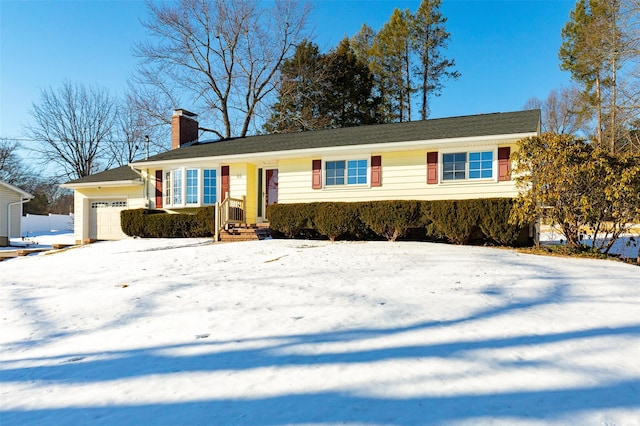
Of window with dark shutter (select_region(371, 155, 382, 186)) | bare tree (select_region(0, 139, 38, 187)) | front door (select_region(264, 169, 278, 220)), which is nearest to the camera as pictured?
window with dark shutter (select_region(371, 155, 382, 186))

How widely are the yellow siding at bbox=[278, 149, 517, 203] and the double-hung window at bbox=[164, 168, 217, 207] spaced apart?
9.96 feet

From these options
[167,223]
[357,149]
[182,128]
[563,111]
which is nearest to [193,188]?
[167,223]

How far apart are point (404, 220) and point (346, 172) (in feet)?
9.90

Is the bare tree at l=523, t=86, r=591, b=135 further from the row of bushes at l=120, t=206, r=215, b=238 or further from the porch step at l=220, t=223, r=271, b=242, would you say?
the row of bushes at l=120, t=206, r=215, b=238

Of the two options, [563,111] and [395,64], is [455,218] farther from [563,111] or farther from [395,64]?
[563,111]

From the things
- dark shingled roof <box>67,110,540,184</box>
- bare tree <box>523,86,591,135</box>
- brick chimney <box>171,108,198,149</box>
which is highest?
bare tree <box>523,86,591,135</box>

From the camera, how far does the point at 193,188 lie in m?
15.5

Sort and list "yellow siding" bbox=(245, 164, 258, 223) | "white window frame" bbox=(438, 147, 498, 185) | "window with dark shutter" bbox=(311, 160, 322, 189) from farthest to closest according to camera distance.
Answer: "yellow siding" bbox=(245, 164, 258, 223)
"window with dark shutter" bbox=(311, 160, 322, 189)
"white window frame" bbox=(438, 147, 498, 185)

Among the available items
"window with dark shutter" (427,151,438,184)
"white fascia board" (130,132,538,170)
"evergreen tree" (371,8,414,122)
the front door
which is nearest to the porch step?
the front door

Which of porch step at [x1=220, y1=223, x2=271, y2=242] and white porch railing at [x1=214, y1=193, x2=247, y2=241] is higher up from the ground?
white porch railing at [x1=214, y1=193, x2=247, y2=241]

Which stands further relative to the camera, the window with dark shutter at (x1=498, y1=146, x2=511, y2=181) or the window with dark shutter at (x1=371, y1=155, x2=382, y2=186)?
the window with dark shutter at (x1=371, y1=155, x2=382, y2=186)

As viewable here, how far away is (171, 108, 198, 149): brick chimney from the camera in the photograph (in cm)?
1859

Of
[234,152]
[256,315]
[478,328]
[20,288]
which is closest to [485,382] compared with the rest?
[478,328]

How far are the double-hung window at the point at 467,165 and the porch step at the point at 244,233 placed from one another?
21.0 ft
